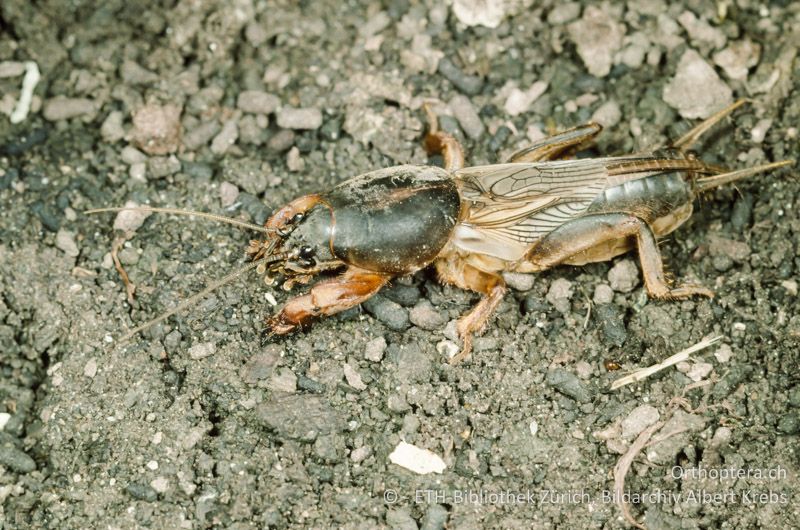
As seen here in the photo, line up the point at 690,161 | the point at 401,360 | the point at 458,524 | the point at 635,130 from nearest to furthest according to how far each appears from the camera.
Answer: the point at 458,524 < the point at 401,360 < the point at 690,161 < the point at 635,130

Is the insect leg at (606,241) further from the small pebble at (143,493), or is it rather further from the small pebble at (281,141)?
the small pebble at (143,493)

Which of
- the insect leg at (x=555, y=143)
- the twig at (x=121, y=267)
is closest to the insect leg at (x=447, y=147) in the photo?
the insect leg at (x=555, y=143)

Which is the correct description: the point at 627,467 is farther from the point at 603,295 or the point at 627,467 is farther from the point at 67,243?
the point at 67,243

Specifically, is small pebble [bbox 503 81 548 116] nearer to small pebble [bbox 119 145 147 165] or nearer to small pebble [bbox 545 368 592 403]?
small pebble [bbox 545 368 592 403]

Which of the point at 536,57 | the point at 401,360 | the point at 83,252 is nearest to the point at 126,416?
the point at 83,252

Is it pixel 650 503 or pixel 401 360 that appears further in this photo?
pixel 401 360

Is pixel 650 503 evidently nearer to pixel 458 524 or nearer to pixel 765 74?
pixel 458 524
